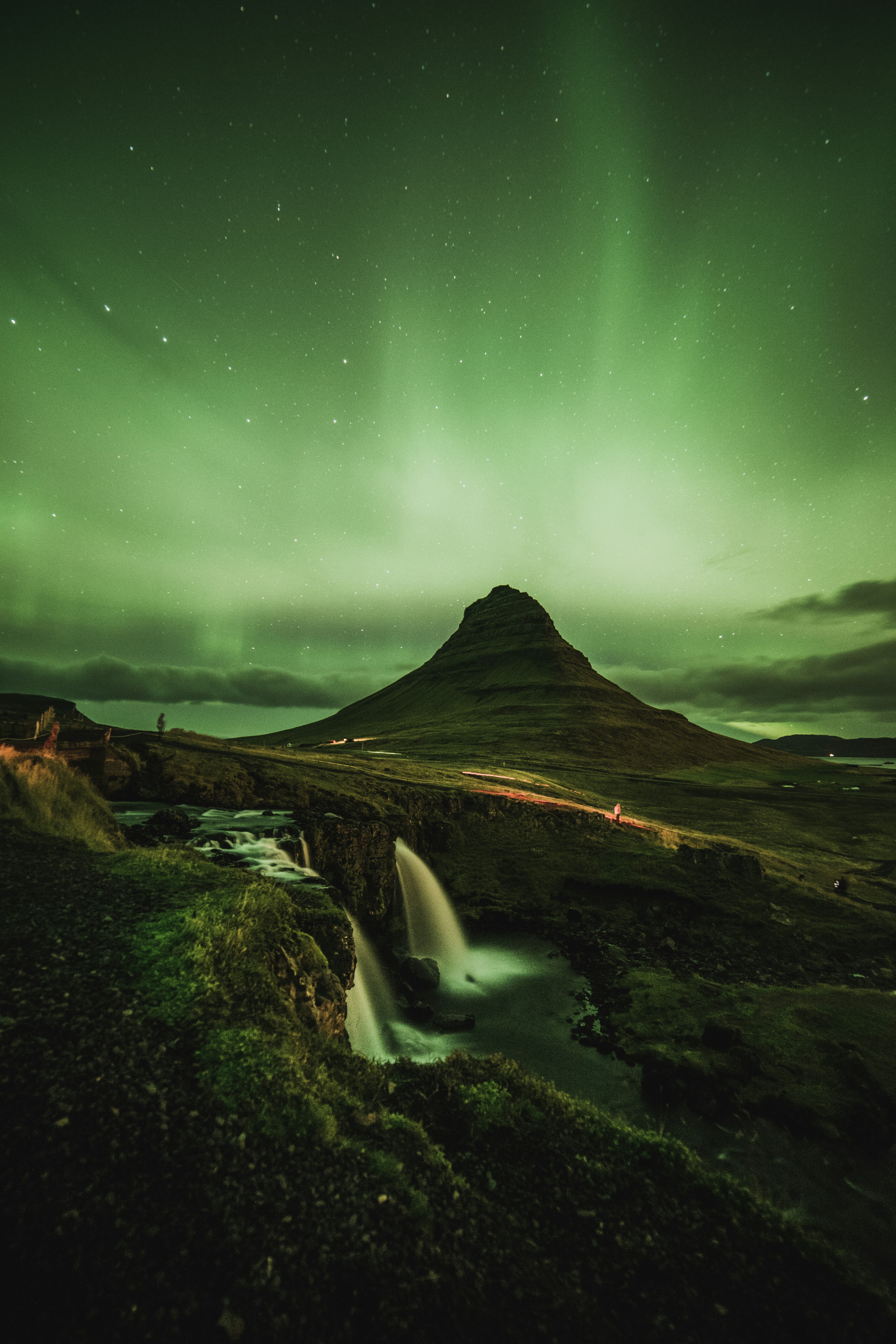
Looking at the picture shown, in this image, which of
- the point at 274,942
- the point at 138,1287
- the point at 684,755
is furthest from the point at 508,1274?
the point at 684,755

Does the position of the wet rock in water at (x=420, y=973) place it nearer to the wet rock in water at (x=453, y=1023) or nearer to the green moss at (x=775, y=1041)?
the wet rock in water at (x=453, y=1023)

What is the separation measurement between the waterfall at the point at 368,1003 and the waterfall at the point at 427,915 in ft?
9.13

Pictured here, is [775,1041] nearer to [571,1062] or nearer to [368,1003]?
[571,1062]

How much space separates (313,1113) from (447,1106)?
2976 mm

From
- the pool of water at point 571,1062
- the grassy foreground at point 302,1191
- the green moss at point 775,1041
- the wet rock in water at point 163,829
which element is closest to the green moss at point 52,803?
the wet rock in water at point 163,829

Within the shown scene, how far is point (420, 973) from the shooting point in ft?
62.4

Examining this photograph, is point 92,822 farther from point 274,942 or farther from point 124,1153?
point 124,1153

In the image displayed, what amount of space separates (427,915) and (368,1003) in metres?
8.91

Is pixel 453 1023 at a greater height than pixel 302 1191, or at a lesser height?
lesser

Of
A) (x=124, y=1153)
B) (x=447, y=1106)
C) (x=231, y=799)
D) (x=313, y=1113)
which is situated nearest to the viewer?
(x=124, y=1153)

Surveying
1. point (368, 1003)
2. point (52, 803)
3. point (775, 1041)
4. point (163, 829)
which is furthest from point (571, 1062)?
point (52, 803)

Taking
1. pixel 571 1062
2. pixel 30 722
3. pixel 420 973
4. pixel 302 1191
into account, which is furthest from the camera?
pixel 30 722

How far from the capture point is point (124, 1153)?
217 inches

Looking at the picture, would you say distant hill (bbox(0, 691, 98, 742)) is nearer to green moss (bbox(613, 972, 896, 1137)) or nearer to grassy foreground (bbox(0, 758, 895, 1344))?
grassy foreground (bbox(0, 758, 895, 1344))
